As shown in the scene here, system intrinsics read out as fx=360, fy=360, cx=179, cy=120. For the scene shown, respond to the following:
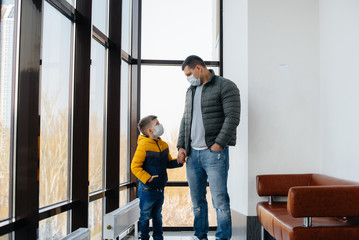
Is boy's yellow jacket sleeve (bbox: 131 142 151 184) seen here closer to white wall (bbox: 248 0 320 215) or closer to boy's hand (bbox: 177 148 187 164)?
boy's hand (bbox: 177 148 187 164)

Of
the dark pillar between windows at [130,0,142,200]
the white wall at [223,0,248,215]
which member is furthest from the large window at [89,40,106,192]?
the white wall at [223,0,248,215]

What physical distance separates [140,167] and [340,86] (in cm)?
192

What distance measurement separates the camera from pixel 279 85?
3.64 m

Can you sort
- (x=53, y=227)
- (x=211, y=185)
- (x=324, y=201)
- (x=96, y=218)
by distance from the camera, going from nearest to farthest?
(x=324, y=201) → (x=53, y=227) → (x=211, y=185) → (x=96, y=218)

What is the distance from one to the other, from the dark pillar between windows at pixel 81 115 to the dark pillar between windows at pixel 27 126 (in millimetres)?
767

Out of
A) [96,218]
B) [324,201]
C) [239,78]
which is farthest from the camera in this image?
[239,78]

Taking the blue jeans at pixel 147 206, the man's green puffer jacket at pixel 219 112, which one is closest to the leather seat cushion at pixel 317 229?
the man's green puffer jacket at pixel 219 112

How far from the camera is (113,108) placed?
3.72m

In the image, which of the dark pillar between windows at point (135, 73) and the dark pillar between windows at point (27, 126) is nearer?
the dark pillar between windows at point (27, 126)

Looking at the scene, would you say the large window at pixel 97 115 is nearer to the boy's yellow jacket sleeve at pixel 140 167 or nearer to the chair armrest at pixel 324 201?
the boy's yellow jacket sleeve at pixel 140 167

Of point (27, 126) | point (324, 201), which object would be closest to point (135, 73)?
point (27, 126)

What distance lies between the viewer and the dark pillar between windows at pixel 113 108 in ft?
12.0

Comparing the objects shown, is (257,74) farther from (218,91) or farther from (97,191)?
(97,191)

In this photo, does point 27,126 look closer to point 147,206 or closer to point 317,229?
point 147,206
